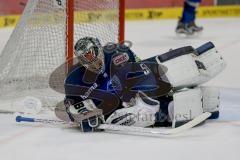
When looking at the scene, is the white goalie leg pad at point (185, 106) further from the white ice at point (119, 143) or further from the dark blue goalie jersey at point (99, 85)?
the dark blue goalie jersey at point (99, 85)

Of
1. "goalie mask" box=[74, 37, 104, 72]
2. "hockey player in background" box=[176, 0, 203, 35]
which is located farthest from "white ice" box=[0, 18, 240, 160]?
"hockey player in background" box=[176, 0, 203, 35]

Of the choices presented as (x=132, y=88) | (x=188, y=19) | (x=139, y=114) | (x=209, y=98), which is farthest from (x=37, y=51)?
(x=188, y=19)

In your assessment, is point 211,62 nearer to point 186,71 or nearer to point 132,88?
point 186,71

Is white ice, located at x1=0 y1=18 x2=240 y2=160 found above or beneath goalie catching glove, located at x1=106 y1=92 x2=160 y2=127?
beneath

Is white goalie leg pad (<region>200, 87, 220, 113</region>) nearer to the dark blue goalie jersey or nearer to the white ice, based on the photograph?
the white ice

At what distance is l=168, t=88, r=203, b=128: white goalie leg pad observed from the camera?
284cm

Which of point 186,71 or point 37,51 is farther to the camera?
point 37,51

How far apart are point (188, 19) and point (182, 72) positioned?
3984mm

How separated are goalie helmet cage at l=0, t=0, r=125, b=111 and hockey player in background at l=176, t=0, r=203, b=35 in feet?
10.8

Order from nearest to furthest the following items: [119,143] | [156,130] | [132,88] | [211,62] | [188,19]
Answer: [119,143] < [156,130] < [132,88] < [211,62] < [188,19]

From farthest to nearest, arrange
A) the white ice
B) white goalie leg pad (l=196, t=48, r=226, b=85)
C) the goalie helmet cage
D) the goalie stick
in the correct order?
the goalie helmet cage, white goalie leg pad (l=196, t=48, r=226, b=85), the goalie stick, the white ice

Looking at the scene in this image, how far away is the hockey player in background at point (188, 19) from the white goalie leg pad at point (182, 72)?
387 cm

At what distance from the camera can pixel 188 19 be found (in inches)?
270

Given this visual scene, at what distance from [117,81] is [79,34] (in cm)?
76
